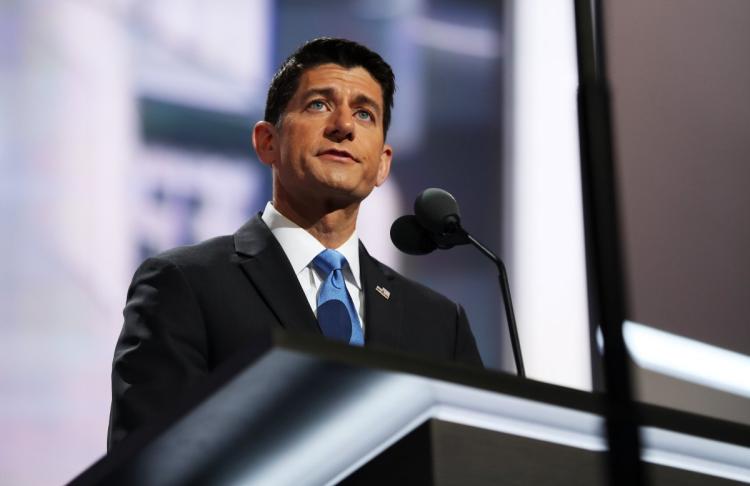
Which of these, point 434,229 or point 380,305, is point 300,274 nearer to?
point 380,305

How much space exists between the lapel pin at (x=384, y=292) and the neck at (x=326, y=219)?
13cm

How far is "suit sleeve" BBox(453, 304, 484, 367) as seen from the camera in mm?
1981

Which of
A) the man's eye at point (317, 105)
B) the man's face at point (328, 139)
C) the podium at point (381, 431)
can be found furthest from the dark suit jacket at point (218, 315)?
the podium at point (381, 431)

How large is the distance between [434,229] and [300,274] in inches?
13.2

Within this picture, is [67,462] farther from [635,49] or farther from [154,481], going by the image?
[635,49]

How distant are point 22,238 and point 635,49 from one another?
1996mm

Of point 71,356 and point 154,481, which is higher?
point 154,481

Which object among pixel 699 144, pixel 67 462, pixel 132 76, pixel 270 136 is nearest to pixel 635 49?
pixel 699 144

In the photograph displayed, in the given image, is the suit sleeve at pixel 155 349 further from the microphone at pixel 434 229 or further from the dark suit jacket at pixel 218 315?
the microphone at pixel 434 229

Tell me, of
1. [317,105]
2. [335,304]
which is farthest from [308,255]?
[317,105]

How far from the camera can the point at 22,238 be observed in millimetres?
2801

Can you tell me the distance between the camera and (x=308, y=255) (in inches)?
73.7

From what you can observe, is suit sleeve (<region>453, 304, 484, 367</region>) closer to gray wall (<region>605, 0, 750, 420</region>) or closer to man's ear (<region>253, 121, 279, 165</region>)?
man's ear (<region>253, 121, 279, 165</region>)

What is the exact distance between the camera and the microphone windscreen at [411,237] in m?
1.60
